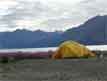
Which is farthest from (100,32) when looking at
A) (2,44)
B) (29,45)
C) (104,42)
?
(2,44)

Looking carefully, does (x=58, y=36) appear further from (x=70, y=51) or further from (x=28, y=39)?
(x=70, y=51)

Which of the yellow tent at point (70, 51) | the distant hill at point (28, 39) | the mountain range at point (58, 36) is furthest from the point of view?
the distant hill at point (28, 39)

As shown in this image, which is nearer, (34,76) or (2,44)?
(34,76)

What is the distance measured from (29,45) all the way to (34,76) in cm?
1239

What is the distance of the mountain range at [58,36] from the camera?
21.1m

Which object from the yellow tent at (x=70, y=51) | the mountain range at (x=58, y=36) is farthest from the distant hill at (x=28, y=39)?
the yellow tent at (x=70, y=51)

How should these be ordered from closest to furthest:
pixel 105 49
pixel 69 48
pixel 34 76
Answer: pixel 34 76 < pixel 69 48 < pixel 105 49

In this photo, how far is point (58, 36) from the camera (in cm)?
2125

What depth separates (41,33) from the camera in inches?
851

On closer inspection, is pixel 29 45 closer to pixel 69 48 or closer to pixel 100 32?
pixel 100 32

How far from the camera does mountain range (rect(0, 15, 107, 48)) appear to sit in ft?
69.1

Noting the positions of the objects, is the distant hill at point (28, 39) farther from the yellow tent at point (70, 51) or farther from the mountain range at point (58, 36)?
the yellow tent at point (70, 51)

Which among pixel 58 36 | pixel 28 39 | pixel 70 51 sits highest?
pixel 58 36

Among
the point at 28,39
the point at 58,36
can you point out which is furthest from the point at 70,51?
the point at 28,39
